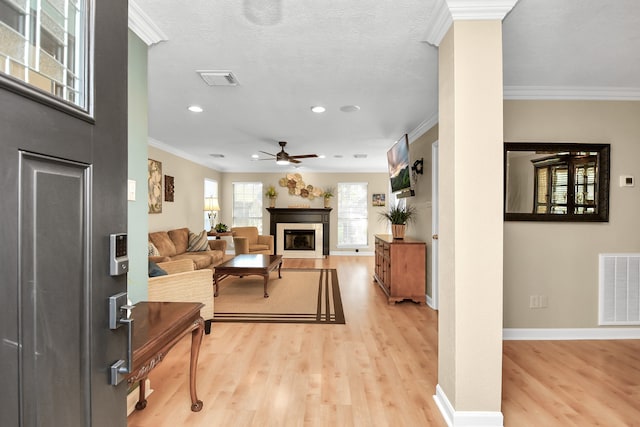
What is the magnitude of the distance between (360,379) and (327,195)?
6.66 meters

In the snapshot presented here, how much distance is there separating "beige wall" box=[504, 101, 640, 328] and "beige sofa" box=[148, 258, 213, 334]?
294cm

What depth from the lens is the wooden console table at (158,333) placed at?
1.36m

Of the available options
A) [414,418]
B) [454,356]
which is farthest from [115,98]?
[414,418]

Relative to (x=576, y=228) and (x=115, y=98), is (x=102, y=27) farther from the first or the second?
(x=576, y=228)

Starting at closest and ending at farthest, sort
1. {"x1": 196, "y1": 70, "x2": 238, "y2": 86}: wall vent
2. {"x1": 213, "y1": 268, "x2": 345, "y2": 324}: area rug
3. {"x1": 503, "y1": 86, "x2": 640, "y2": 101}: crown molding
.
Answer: {"x1": 196, "y1": 70, "x2": 238, "y2": 86}: wall vent, {"x1": 503, "y1": 86, "x2": 640, "y2": 101}: crown molding, {"x1": 213, "y1": 268, "x2": 345, "y2": 324}: area rug

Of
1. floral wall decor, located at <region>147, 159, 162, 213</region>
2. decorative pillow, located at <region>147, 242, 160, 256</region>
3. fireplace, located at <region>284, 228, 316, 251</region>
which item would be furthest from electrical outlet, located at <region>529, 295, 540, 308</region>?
fireplace, located at <region>284, 228, 316, 251</region>

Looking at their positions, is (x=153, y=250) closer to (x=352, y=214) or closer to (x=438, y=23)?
(x=438, y=23)

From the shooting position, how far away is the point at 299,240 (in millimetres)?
8773

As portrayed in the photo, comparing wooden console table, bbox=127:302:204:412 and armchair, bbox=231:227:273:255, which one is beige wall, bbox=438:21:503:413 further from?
armchair, bbox=231:227:273:255

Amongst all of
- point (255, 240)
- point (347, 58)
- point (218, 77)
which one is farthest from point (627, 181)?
point (255, 240)

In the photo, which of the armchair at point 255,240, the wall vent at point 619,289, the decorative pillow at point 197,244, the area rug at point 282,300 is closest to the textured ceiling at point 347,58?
the wall vent at point 619,289

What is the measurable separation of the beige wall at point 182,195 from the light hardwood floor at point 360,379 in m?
3.33

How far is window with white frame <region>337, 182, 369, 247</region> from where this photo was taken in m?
8.99

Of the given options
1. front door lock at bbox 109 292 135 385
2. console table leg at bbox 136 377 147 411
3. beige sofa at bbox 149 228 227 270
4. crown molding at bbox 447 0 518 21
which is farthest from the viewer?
beige sofa at bbox 149 228 227 270
